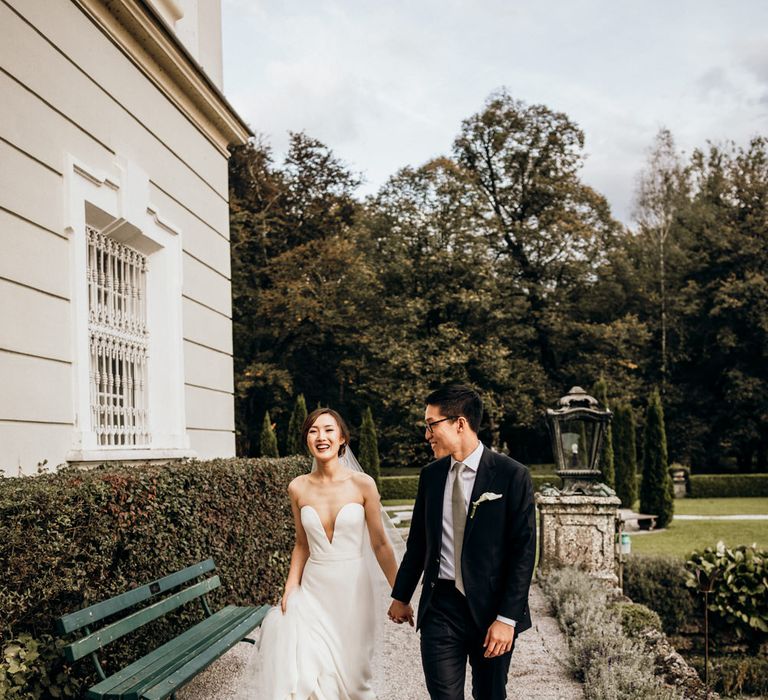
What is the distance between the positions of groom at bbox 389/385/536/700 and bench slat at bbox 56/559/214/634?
5.70ft

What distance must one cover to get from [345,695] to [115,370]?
13.4 feet

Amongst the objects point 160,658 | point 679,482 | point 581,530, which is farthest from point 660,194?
point 160,658

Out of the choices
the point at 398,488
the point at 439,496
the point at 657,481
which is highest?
the point at 439,496

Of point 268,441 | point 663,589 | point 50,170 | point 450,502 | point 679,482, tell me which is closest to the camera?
point 450,502

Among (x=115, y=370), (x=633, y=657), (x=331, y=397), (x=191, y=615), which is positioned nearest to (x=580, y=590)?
(x=633, y=657)

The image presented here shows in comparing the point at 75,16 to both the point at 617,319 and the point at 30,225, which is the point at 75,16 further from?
the point at 617,319

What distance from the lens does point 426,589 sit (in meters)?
3.82

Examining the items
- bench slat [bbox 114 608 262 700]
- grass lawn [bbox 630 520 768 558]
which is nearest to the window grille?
bench slat [bbox 114 608 262 700]

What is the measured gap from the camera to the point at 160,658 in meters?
4.88

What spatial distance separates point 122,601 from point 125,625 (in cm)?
13

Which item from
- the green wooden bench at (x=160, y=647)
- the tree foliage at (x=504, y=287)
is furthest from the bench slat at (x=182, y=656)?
the tree foliage at (x=504, y=287)

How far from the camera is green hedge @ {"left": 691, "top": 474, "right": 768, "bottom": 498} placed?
31.6 meters

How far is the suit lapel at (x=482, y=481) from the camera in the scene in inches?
148

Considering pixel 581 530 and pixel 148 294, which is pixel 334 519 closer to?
pixel 148 294
